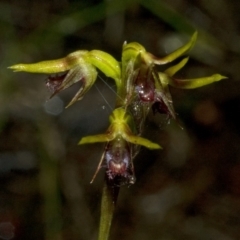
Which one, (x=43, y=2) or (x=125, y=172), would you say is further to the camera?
(x=43, y=2)

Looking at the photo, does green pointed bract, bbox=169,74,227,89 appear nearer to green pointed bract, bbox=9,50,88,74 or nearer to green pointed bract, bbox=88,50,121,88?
green pointed bract, bbox=88,50,121,88

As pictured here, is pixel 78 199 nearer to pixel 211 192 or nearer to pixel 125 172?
pixel 211 192

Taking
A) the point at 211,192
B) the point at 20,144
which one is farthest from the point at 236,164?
the point at 20,144

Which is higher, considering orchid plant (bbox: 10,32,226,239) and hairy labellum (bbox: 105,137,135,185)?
orchid plant (bbox: 10,32,226,239)

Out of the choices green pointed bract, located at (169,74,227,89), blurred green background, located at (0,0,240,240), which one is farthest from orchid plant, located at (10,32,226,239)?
blurred green background, located at (0,0,240,240)

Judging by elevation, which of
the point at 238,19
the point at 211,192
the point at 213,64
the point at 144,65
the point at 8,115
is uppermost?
the point at 238,19

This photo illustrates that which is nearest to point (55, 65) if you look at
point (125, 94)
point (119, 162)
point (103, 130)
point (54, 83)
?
point (54, 83)

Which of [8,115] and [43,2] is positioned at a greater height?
[43,2]
